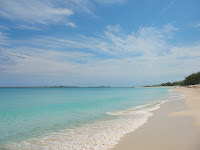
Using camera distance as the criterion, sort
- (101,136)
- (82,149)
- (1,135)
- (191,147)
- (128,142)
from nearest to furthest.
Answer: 1. (191,147)
2. (82,149)
3. (128,142)
4. (101,136)
5. (1,135)

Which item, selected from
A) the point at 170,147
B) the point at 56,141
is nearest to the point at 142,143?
the point at 170,147

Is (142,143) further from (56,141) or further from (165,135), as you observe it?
(56,141)

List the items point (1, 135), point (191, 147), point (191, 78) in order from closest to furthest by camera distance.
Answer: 1. point (191, 147)
2. point (1, 135)
3. point (191, 78)

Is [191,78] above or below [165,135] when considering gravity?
above

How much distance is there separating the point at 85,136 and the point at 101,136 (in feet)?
2.70

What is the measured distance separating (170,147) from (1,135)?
27.6ft

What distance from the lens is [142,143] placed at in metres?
6.06

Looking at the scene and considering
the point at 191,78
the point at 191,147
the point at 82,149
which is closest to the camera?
the point at 191,147

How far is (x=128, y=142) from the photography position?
6.27 meters

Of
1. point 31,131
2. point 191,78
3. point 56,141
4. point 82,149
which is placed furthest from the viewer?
point 191,78

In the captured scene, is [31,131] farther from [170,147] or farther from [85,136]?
[170,147]

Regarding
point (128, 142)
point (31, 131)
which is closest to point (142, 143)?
point (128, 142)

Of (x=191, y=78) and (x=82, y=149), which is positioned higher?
(x=191, y=78)

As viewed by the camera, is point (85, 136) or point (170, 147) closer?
point (170, 147)
